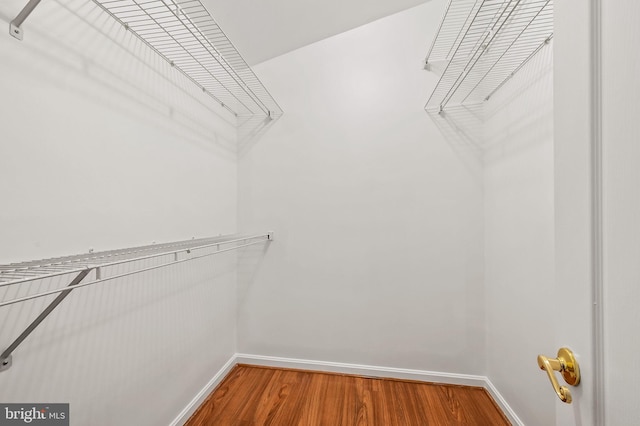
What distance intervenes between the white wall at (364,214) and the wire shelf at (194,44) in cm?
27

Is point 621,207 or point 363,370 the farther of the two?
point 363,370

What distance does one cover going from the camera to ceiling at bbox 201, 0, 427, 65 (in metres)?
1.51

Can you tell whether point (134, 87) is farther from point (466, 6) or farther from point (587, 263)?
point (466, 6)

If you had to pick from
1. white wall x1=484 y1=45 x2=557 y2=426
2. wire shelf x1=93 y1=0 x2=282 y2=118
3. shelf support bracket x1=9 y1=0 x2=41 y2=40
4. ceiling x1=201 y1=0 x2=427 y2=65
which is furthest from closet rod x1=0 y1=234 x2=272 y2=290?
white wall x1=484 y1=45 x2=557 y2=426

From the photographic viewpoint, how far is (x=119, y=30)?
0.99 meters

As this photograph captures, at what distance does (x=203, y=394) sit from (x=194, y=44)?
1806 mm

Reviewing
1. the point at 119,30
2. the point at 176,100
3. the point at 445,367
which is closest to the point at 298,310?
the point at 445,367

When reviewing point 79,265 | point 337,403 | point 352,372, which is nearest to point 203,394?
point 337,403

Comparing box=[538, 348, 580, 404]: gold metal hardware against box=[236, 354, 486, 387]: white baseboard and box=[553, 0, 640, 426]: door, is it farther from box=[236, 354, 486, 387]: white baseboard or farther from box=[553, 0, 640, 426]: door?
box=[236, 354, 486, 387]: white baseboard

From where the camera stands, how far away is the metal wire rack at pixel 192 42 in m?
0.91

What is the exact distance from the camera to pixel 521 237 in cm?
126

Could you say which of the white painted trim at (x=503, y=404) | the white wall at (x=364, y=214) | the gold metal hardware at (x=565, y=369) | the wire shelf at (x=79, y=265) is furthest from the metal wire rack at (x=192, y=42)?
the white painted trim at (x=503, y=404)

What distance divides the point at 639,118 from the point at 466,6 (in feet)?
5.02

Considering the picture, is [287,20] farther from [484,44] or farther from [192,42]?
[484,44]
